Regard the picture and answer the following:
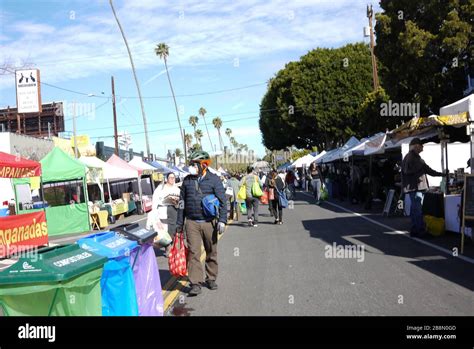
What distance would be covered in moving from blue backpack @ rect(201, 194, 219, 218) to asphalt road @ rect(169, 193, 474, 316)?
3.54 ft

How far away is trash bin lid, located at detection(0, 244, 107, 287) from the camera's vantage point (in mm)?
3719

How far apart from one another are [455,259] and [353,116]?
36.8m

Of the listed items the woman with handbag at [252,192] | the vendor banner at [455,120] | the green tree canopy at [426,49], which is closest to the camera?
the vendor banner at [455,120]

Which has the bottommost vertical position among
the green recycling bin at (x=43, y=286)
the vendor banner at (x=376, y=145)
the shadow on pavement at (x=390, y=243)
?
the shadow on pavement at (x=390, y=243)

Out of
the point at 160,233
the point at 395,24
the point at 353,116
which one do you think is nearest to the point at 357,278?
the point at 160,233

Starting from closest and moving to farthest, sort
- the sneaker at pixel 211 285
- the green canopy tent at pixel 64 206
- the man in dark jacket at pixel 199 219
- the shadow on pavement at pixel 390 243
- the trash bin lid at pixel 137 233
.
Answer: the trash bin lid at pixel 137 233 < the man in dark jacket at pixel 199 219 < the sneaker at pixel 211 285 < the shadow on pavement at pixel 390 243 < the green canopy tent at pixel 64 206

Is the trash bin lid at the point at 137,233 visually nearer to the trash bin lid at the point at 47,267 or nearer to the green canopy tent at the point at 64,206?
the trash bin lid at the point at 47,267

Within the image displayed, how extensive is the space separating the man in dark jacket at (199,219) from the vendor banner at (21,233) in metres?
6.27

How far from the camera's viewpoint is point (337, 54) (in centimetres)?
4466

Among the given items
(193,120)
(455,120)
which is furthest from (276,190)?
(193,120)

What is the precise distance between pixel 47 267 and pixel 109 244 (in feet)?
3.20

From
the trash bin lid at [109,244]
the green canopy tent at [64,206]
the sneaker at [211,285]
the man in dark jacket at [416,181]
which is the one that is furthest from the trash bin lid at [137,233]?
the green canopy tent at [64,206]

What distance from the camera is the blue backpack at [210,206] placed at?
22.5 ft
